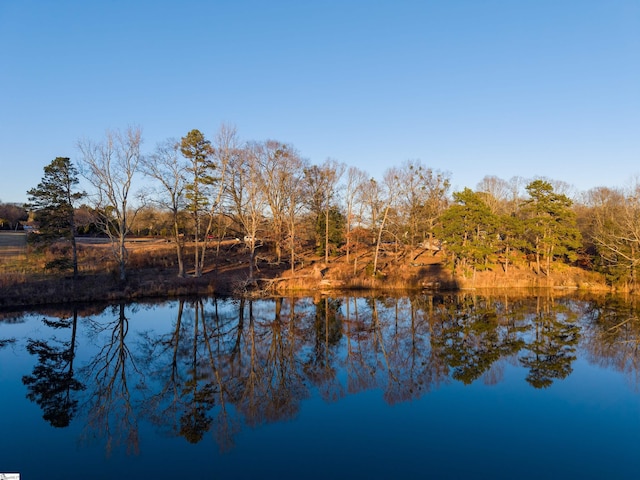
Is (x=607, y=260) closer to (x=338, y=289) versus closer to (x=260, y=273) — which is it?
(x=338, y=289)

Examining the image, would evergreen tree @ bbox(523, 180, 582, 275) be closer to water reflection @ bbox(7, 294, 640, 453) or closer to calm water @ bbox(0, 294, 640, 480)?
water reflection @ bbox(7, 294, 640, 453)

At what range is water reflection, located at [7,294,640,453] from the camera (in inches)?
479

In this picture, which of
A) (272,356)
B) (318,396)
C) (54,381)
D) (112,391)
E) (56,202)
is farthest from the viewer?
(56,202)

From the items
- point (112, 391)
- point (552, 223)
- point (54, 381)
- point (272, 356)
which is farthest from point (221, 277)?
point (552, 223)

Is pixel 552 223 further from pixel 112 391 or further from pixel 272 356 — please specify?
pixel 112 391

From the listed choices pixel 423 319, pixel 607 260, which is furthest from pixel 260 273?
pixel 607 260

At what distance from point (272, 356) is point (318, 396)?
4.30 m

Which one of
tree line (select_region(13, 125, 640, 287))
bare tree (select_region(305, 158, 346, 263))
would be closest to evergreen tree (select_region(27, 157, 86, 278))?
tree line (select_region(13, 125, 640, 287))

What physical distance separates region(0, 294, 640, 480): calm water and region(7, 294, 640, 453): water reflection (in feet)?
0.29

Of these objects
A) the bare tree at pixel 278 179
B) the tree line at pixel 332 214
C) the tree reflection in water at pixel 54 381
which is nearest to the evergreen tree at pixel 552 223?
the tree line at pixel 332 214

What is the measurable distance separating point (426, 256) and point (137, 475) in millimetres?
40376

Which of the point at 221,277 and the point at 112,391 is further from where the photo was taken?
the point at 221,277

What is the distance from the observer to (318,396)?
43.9ft

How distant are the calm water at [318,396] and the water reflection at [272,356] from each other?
0.09 metres
